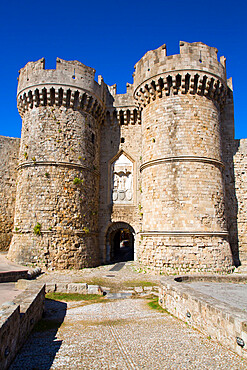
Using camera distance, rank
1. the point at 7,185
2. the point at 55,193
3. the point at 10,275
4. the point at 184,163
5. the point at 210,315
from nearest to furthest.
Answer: the point at 210,315 < the point at 10,275 < the point at 184,163 < the point at 55,193 < the point at 7,185

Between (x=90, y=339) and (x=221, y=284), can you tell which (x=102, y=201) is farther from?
(x=90, y=339)

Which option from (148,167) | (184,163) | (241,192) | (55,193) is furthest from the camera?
(241,192)

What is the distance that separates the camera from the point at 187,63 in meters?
12.5

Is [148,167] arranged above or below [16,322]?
above

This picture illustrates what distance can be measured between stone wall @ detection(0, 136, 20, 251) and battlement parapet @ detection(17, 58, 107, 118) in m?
2.78

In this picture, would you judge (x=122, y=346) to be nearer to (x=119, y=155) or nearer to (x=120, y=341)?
(x=120, y=341)

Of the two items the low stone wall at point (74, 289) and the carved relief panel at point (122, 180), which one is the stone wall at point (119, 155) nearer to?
the carved relief panel at point (122, 180)

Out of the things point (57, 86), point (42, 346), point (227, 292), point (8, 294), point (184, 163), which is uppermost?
point (57, 86)

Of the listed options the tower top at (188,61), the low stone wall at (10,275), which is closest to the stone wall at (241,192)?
the tower top at (188,61)

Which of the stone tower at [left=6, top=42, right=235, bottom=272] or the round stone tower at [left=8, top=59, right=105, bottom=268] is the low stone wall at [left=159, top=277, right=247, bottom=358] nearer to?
the stone tower at [left=6, top=42, right=235, bottom=272]

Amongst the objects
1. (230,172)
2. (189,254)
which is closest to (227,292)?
(189,254)

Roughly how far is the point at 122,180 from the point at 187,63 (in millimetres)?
6878

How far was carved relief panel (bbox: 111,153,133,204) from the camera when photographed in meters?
15.6

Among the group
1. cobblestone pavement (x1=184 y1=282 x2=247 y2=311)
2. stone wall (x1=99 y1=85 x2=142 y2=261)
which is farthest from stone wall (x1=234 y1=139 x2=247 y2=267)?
cobblestone pavement (x1=184 y1=282 x2=247 y2=311)
